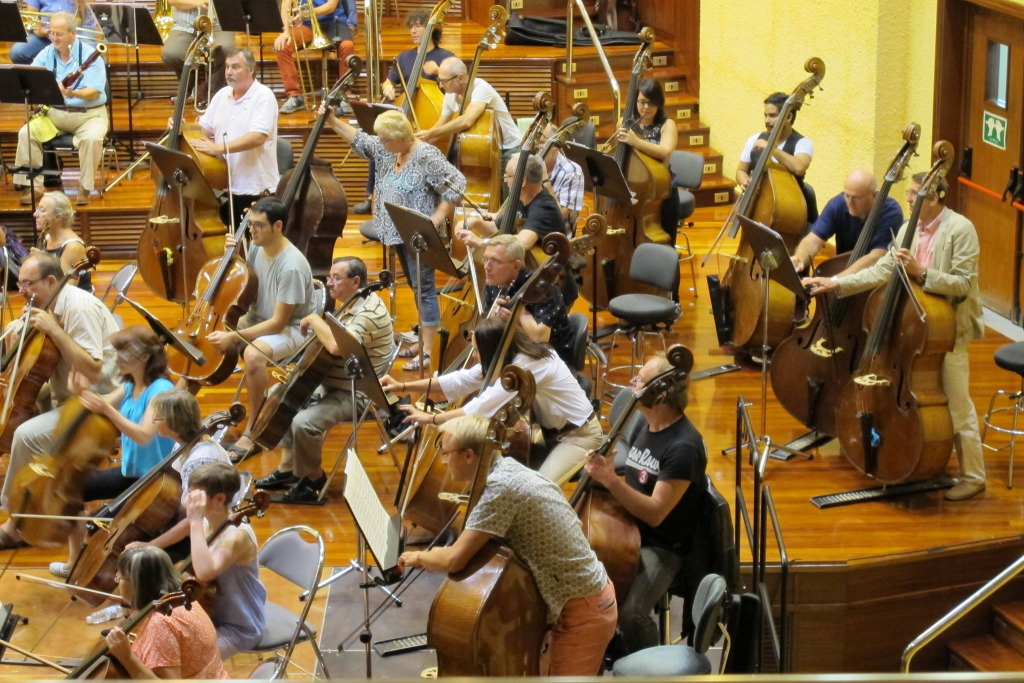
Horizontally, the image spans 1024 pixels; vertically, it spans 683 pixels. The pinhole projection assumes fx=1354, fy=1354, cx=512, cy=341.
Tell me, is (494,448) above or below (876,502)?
above

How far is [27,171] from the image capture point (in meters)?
9.54

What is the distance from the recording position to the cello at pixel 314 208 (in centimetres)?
749

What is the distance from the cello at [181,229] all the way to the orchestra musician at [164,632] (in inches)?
142

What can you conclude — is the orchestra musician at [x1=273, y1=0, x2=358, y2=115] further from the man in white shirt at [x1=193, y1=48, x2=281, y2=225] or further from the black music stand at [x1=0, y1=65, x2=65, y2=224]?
the man in white shirt at [x1=193, y1=48, x2=281, y2=225]

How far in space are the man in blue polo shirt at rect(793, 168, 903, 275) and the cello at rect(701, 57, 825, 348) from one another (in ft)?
0.83

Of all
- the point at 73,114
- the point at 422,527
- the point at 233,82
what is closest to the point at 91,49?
the point at 73,114

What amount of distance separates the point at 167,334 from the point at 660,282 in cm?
247

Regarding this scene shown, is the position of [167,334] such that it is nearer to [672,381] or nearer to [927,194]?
[672,381]

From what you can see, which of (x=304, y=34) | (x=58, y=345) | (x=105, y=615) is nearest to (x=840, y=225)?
(x=58, y=345)

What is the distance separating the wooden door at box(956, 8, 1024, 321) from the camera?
753 cm

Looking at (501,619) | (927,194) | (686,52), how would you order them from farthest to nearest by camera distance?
(686,52), (927,194), (501,619)

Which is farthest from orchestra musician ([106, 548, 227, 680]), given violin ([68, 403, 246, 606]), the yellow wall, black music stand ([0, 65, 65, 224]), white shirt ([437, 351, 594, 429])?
the yellow wall

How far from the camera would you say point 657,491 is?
445 centimetres

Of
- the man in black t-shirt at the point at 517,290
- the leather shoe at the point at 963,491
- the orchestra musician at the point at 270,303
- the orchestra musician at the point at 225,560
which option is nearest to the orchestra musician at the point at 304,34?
the orchestra musician at the point at 270,303
